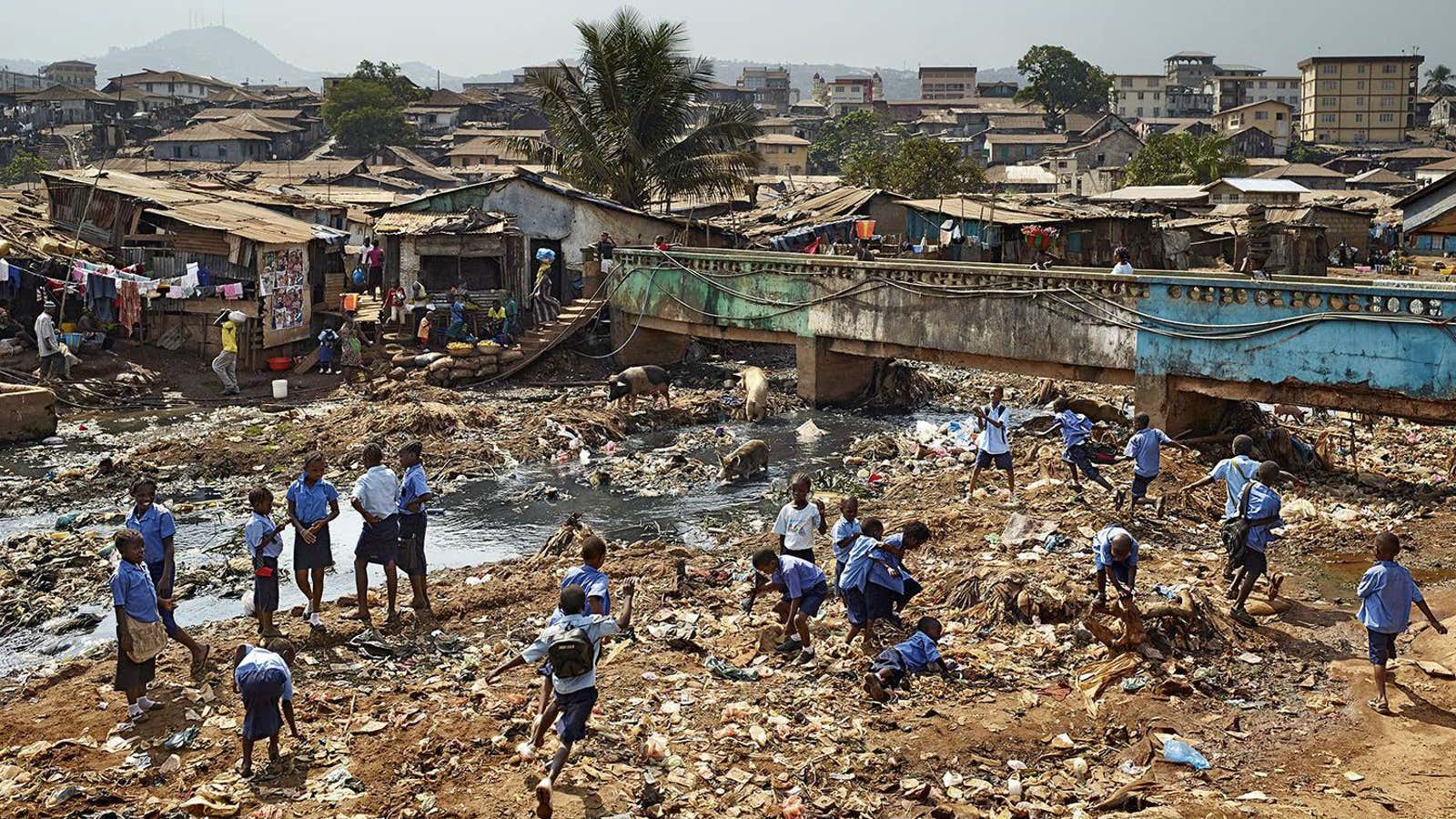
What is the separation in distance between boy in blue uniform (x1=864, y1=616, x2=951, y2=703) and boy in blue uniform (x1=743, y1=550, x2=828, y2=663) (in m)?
0.63

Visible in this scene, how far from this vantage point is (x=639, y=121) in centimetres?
2991

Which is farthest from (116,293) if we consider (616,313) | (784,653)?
(784,653)

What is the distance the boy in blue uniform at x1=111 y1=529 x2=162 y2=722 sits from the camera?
8539 millimetres

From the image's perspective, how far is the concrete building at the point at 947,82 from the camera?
4535 inches

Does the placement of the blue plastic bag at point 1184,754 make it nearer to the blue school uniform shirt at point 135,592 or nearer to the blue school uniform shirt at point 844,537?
the blue school uniform shirt at point 844,537

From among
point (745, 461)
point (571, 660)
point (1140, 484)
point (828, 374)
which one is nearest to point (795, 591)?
point (571, 660)

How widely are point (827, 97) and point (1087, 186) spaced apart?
61.6m

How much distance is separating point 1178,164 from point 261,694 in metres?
49.5

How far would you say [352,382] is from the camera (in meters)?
23.3

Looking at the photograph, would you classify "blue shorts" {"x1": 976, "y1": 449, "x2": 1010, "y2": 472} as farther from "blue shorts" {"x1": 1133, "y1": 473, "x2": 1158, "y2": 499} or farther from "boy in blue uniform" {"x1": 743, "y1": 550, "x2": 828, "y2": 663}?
"boy in blue uniform" {"x1": 743, "y1": 550, "x2": 828, "y2": 663}

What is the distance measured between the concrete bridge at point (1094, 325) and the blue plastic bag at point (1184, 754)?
8.65 meters

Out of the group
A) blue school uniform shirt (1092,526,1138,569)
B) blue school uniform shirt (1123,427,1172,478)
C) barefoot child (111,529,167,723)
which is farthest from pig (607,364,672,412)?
barefoot child (111,529,167,723)

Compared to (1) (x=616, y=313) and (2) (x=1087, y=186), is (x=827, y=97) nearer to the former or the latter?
(2) (x=1087, y=186)

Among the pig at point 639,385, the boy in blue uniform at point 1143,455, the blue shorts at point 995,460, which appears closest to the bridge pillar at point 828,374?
the pig at point 639,385
